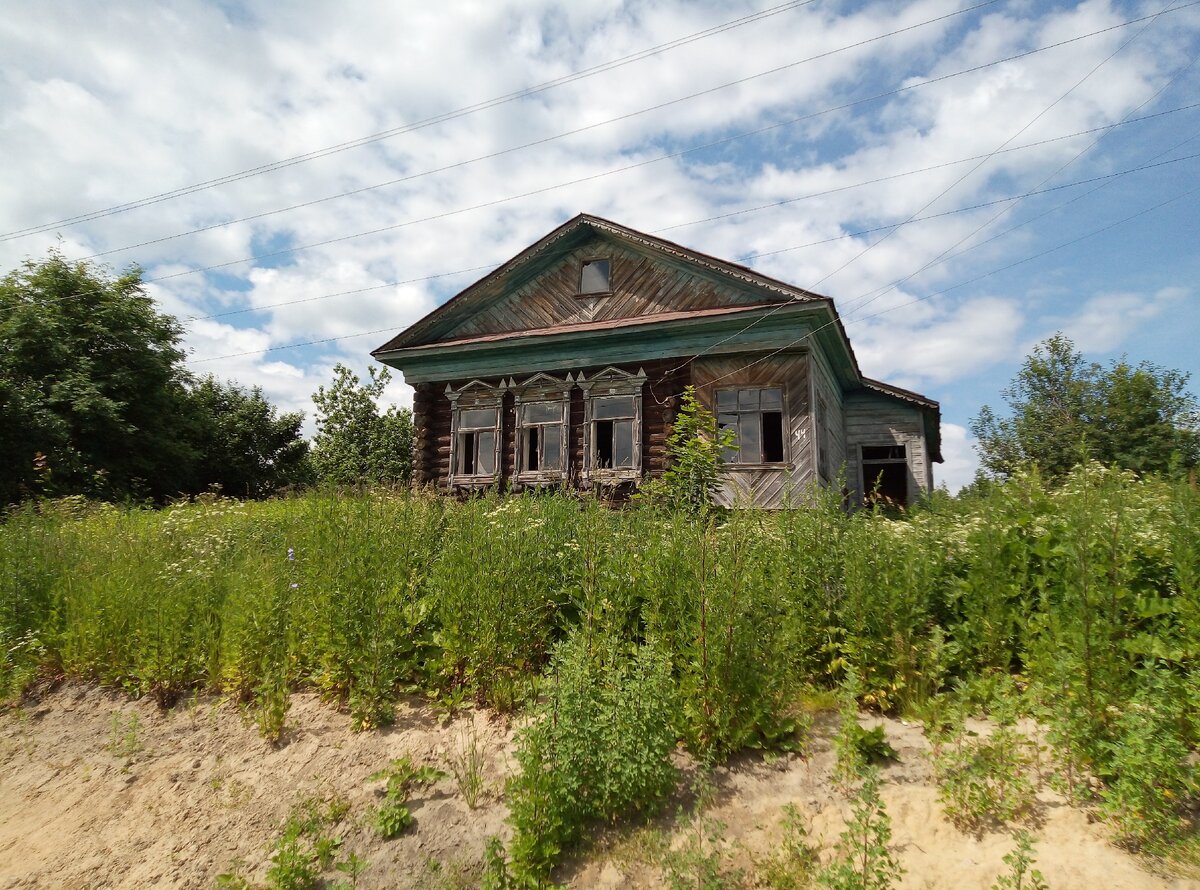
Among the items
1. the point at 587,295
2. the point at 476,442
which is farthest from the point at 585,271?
the point at 476,442

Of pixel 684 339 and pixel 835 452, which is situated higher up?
pixel 684 339

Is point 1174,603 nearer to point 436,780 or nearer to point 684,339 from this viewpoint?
point 436,780

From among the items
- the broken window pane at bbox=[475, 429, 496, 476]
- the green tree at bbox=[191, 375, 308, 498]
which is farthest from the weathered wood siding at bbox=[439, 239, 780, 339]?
the green tree at bbox=[191, 375, 308, 498]

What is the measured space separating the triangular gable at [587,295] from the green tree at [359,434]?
12.6 metres

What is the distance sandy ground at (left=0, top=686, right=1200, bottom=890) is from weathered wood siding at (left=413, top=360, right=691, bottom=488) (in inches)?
284

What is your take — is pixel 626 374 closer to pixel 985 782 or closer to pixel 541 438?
pixel 541 438

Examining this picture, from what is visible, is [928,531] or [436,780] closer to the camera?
[436,780]

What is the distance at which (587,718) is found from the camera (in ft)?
12.5

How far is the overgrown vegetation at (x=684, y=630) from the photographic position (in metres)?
3.56

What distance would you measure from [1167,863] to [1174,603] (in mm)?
1635

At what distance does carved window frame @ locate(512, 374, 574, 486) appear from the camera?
13.4m

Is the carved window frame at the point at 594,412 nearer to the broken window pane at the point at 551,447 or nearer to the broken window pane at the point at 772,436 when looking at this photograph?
the broken window pane at the point at 551,447

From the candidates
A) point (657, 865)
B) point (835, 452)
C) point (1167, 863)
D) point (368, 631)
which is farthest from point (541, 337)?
point (1167, 863)

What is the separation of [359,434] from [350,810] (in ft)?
82.4
